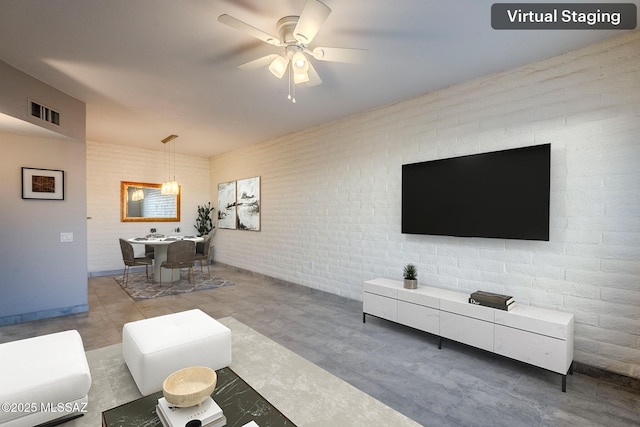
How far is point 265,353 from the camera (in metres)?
2.32

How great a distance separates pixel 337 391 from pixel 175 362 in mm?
988

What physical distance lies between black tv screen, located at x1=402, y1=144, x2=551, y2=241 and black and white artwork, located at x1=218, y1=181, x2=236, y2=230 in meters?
4.71

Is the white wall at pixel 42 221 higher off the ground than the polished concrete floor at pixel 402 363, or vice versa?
the white wall at pixel 42 221

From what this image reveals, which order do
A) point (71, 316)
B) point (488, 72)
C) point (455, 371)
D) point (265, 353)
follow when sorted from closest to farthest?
point (265, 353), point (455, 371), point (488, 72), point (71, 316)

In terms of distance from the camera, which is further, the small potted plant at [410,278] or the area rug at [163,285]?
the area rug at [163,285]

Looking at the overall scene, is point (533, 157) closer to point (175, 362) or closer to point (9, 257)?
point (175, 362)

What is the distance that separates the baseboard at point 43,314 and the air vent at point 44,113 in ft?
7.94

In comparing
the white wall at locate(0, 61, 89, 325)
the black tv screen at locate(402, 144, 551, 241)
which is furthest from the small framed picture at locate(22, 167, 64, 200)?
the black tv screen at locate(402, 144, 551, 241)

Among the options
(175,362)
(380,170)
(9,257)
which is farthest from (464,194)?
(9,257)

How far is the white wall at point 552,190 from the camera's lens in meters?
2.49

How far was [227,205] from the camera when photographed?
759cm

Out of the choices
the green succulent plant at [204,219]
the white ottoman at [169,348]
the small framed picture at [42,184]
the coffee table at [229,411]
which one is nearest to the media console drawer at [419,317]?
the white ottoman at [169,348]

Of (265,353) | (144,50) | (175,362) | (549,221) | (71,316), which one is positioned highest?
(144,50)

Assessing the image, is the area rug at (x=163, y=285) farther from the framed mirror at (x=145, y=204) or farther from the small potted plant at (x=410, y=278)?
the small potted plant at (x=410, y=278)
